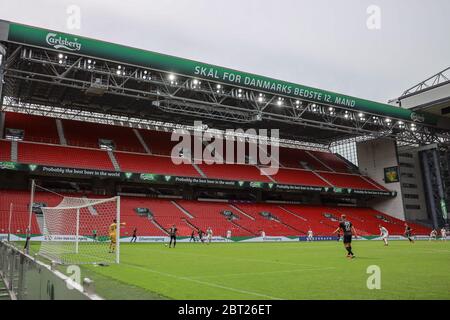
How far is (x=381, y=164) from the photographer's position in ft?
200

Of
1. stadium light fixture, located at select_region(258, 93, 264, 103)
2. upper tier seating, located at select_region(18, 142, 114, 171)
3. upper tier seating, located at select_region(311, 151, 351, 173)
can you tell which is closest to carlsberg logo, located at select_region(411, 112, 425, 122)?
upper tier seating, located at select_region(311, 151, 351, 173)

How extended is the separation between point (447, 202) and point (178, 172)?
38910 millimetres

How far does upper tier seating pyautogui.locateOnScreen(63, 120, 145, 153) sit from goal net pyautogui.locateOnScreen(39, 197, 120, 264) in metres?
10.7

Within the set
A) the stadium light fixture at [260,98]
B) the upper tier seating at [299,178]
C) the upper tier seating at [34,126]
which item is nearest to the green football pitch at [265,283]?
the stadium light fixture at [260,98]

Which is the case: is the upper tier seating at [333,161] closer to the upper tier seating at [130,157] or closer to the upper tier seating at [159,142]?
the upper tier seating at [130,157]

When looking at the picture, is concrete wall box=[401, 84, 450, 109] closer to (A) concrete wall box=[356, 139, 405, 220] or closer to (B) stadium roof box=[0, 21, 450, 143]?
(B) stadium roof box=[0, 21, 450, 143]

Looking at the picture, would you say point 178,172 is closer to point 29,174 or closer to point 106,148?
point 106,148

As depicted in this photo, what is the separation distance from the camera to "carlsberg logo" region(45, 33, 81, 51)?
1173 inches

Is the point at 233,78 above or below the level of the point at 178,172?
above

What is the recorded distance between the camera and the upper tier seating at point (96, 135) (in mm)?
44719

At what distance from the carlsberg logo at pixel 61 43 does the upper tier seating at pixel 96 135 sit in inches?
601

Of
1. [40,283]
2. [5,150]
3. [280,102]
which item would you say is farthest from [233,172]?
[40,283]

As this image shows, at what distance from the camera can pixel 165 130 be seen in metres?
53.8
